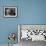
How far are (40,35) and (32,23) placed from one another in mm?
391

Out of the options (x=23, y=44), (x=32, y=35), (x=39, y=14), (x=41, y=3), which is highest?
(x=41, y=3)

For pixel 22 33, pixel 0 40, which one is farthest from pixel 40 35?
pixel 0 40

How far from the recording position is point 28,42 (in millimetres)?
3320

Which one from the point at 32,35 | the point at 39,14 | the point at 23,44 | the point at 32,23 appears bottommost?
the point at 23,44

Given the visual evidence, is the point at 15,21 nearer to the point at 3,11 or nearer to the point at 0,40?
the point at 3,11

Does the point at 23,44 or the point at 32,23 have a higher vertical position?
the point at 32,23

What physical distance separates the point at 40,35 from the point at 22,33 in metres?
0.47

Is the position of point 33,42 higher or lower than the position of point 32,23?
lower

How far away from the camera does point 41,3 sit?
3.49 m

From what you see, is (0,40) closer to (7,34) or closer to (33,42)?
(7,34)

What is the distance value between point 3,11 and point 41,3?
1.04m

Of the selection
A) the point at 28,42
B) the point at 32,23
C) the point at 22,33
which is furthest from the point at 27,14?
the point at 28,42

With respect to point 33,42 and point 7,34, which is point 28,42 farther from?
point 7,34

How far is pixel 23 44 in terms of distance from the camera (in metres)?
3.31
